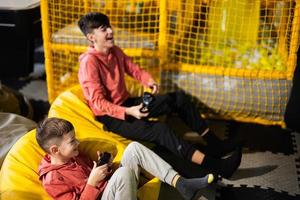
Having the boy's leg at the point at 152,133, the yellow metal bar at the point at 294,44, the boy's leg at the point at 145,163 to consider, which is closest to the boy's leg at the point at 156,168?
the boy's leg at the point at 145,163

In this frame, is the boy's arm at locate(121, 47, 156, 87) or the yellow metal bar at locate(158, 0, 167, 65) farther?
the yellow metal bar at locate(158, 0, 167, 65)

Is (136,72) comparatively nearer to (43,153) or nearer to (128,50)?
(128,50)

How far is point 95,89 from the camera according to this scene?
2064mm

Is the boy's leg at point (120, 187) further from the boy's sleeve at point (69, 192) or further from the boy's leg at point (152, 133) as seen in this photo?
the boy's leg at point (152, 133)

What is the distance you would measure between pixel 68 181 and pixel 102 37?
80cm

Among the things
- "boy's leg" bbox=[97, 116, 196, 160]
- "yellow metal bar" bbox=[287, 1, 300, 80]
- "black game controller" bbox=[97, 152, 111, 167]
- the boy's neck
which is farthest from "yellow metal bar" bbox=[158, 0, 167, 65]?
the boy's neck

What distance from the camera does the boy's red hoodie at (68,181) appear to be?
1562 mm

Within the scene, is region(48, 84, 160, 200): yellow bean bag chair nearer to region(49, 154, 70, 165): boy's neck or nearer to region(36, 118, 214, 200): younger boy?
region(36, 118, 214, 200): younger boy

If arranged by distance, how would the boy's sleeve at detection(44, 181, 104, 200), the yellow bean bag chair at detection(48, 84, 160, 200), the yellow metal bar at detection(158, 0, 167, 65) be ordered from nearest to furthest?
the boy's sleeve at detection(44, 181, 104, 200) < the yellow bean bag chair at detection(48, 84, 160, 200) < the yellow metal bar at detection(158, 0, 167, 65)

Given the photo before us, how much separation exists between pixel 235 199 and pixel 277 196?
22cm

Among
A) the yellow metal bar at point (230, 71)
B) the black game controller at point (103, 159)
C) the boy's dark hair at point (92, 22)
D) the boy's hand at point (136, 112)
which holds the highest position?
the boy's dark hair at point (92, 22)

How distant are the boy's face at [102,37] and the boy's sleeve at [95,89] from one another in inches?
3.7

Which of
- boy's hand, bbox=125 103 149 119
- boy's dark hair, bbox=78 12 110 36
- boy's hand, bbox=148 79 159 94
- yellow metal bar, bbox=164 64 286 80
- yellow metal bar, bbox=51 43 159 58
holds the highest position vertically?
boy's dark hair, bbox=78 12 110 36

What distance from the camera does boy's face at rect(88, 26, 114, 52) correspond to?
2033 mm
